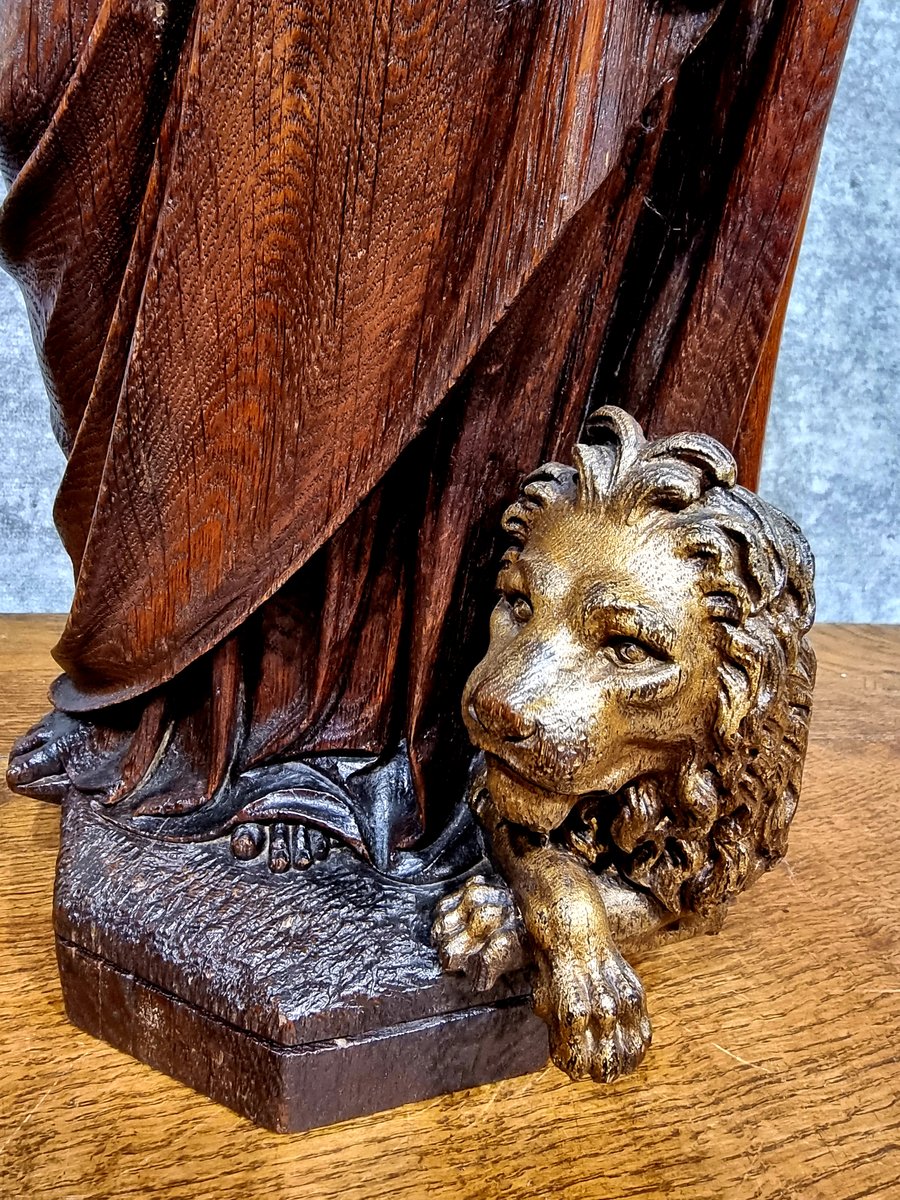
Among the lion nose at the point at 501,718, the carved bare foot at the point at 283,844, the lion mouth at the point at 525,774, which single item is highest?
the lion nose at the point at 501,718

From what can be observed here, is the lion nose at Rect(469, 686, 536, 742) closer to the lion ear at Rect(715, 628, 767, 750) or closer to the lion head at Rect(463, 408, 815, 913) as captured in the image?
the lion head at Rect(463, 408, 815, 913)

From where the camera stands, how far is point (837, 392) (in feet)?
6.29

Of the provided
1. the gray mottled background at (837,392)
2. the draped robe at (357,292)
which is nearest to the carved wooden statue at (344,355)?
the draped robe at (357,292)

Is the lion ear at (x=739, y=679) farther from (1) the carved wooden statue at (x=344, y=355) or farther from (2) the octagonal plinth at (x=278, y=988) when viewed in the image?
(2) the octagonal plinth at (x=278, y=988)

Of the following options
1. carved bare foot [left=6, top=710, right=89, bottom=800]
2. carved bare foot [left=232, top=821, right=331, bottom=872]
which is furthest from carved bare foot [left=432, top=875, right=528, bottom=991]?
carved bare foot [left=6, top=710, right=89, bottom=800]

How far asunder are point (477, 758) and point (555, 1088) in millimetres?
200

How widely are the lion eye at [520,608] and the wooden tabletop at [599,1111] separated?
28cm

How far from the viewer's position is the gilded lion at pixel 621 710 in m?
0.55

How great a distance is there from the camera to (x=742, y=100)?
630 mm

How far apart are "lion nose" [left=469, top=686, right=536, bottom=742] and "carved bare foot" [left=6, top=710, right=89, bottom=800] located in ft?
1.30

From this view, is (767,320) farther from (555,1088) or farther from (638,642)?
(555,1088)

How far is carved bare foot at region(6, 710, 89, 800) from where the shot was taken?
2.71 feet

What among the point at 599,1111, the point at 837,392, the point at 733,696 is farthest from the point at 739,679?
the point at 837,392

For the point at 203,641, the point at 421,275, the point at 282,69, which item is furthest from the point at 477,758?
the point at 282,69
